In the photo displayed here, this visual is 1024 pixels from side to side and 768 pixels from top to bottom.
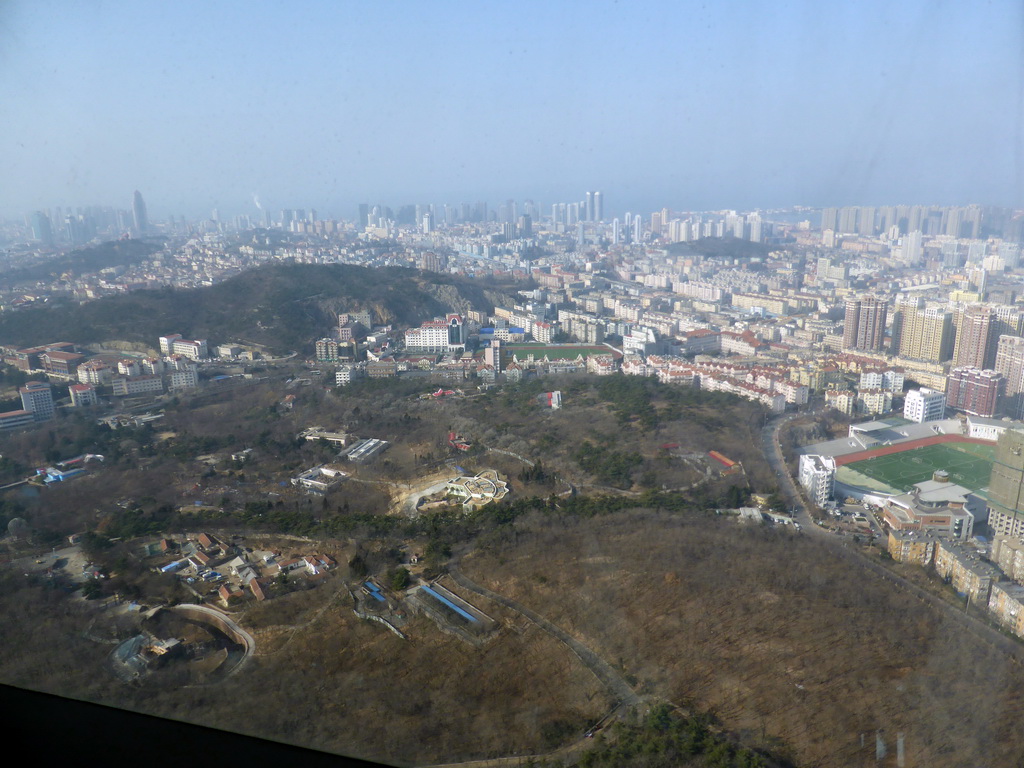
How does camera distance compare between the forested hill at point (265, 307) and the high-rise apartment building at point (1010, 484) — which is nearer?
the high-rise apartment building at point (1010, 484)

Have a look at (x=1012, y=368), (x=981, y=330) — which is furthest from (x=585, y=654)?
(x=981, y=330)

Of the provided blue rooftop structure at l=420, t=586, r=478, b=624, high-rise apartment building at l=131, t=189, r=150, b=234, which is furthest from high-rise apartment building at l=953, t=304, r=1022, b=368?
high-rise apartment building at l=131, t=189, r=150, b=234

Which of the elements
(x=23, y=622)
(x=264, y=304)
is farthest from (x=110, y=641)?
(x=264, y=304)

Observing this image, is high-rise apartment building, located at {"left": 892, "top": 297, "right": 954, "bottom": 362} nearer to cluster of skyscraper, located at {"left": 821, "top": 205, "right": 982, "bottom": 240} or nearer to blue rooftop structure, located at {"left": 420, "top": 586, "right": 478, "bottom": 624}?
cluster of skyscraper, located at {"left": 821, "top": 205, "right": 982, "bottom": 240}

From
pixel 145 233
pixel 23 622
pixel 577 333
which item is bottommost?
pixel 577 333

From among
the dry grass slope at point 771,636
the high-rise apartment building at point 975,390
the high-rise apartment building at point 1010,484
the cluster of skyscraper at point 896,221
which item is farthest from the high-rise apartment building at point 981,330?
the high-rise apartment building at point 1010,484

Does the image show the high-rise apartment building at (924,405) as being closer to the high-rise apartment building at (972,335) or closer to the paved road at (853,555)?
the high-rise apartment building at (972,335)

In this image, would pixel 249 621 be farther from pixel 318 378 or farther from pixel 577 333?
pixel 577 333
